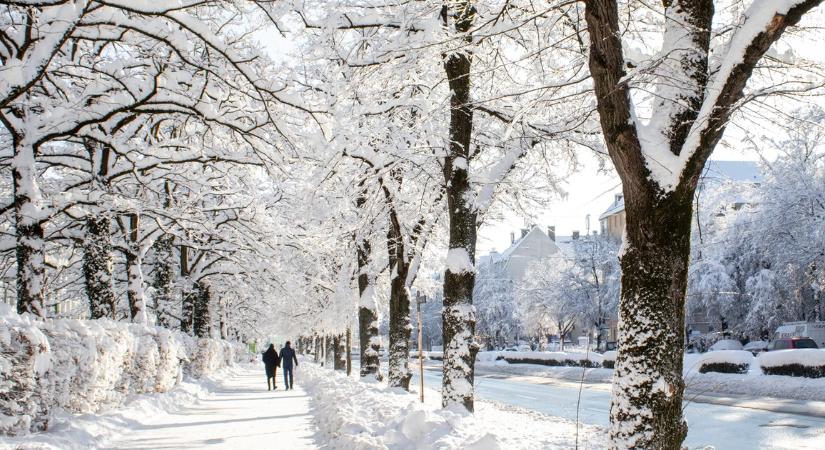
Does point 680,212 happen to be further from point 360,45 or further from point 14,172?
point 14,172

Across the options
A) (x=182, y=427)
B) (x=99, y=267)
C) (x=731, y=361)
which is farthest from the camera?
(x=731, y=361)

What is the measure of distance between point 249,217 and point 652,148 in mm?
13112

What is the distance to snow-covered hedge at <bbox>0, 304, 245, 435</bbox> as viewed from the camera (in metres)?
7.28

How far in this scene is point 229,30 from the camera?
41.7 ft

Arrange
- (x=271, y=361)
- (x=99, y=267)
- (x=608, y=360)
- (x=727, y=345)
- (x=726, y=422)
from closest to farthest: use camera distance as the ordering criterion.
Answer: (x=726, y=422) → (x=99, y=267) → (x=271, y=361) → (x=608, y=360) → (x=727, y=345)

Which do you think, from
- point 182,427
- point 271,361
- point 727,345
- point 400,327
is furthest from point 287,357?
point 727,345

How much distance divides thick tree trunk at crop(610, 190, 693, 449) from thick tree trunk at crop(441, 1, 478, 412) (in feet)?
15.0

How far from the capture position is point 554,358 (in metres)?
43.1

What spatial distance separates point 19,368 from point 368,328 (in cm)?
1075

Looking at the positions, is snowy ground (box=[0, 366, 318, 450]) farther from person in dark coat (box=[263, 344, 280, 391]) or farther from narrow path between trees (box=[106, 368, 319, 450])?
person in dark coat (box=[263, 344, 280, 391])

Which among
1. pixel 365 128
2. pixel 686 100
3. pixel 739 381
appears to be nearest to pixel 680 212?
pixel 686 100

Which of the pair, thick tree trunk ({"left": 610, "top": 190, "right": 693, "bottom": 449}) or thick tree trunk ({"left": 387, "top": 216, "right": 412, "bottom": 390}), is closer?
thick tree trunk ({"left": 610, "top": 190, "right": 693, "bottom": 449})

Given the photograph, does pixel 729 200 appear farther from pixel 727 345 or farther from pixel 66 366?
pixel 66 366

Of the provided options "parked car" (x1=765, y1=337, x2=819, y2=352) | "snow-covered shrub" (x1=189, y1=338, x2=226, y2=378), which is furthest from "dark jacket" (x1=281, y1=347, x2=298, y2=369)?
"parked car" (x1=765, y1=337, x2=819, y2=352)
